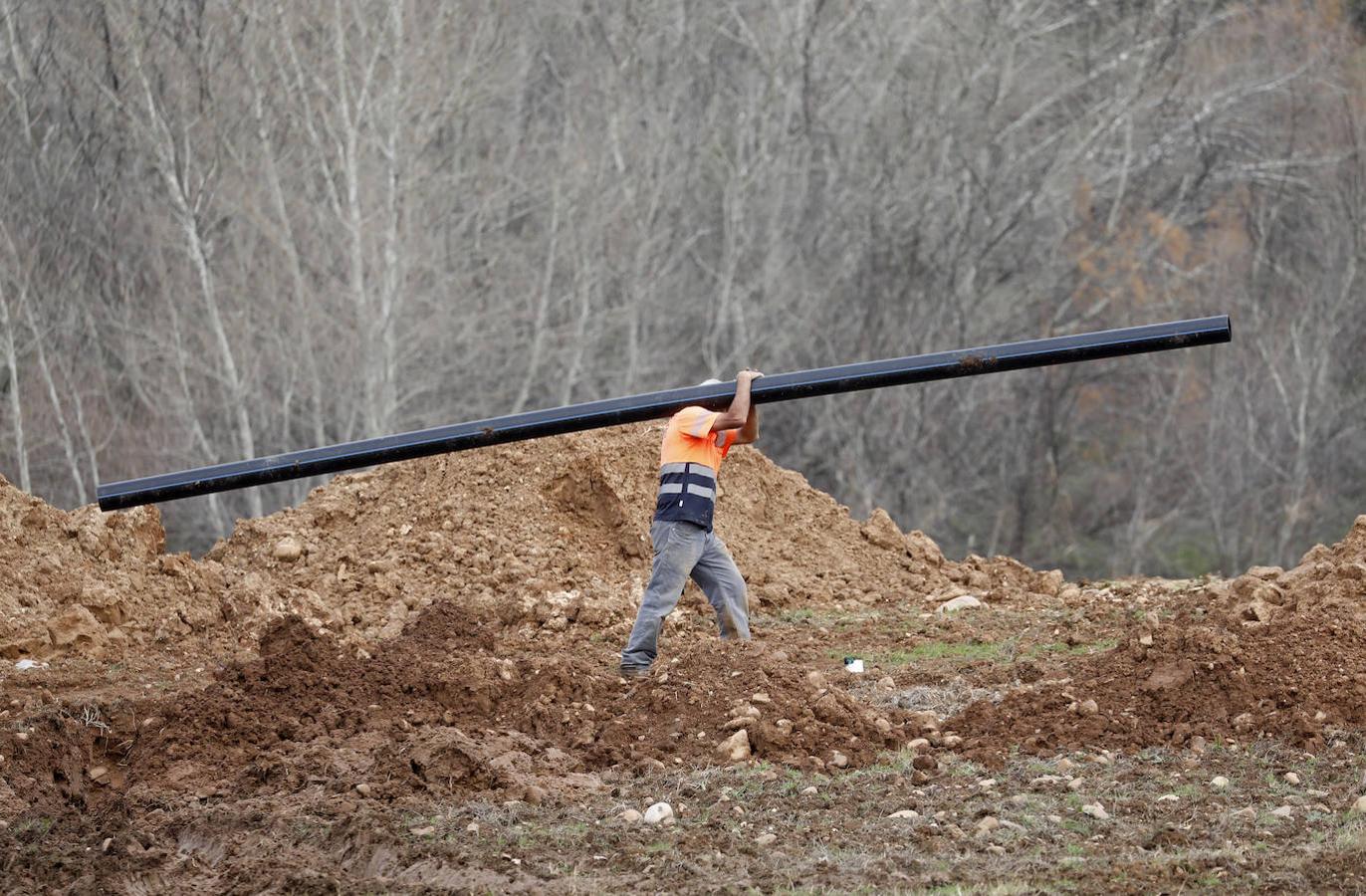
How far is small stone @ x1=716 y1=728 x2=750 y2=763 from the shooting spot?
8.03 m

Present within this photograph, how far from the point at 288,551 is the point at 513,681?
16.0 feet

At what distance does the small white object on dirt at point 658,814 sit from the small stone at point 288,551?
6.72 m

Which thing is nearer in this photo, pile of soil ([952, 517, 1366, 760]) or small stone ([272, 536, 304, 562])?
pile of soil ([952, 517, 1366, 760])

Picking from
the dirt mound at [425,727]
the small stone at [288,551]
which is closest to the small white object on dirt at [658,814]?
the dirt mound at [425,727]

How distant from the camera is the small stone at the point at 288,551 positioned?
13352 mm

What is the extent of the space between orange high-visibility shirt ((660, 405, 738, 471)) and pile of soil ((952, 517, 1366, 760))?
80.5 inches

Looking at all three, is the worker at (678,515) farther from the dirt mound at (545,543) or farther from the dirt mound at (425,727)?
the dirt mound at (545,543)

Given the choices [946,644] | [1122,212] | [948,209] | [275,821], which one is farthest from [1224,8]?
[275,821]

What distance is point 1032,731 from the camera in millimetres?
8180

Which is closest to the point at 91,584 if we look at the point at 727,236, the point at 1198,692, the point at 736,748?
the point at 736,748

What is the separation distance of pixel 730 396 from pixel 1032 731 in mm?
2417

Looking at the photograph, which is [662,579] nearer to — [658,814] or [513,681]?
[513,681]

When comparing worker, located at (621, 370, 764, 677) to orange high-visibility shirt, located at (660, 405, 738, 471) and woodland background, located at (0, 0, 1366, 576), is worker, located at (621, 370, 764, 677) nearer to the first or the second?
orange high-visibility shirt, located at (660, 405, 738, 471)

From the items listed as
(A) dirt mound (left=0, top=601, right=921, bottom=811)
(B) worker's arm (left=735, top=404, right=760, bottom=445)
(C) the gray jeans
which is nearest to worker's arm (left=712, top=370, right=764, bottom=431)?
(B) worker's arm (left=735, top=404, right=760, bottom=445)
